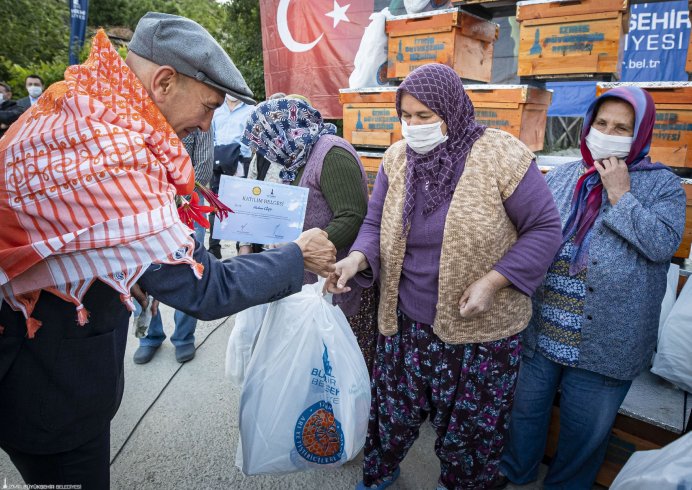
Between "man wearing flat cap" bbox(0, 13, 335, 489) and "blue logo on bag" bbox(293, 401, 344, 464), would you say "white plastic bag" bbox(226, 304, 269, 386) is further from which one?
"man wearing flat cap" bbox(0, 13, 335, 489)

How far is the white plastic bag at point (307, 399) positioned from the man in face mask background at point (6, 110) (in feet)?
24.0

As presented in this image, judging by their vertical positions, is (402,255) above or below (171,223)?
below

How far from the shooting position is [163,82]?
119 centimetres

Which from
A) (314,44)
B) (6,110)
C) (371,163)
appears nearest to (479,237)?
(371,163)

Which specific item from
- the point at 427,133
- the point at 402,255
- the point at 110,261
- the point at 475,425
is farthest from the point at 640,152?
the point at 110,261

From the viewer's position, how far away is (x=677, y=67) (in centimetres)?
490

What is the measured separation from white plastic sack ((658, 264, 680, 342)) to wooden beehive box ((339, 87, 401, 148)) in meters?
1.97

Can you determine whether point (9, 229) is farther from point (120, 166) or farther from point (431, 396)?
point (431, 396)

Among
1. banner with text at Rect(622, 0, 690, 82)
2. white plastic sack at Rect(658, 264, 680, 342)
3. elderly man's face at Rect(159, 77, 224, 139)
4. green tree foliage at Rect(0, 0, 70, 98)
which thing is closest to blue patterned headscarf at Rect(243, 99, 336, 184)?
elderly man's face at Rect(159, 77, 224, 139)

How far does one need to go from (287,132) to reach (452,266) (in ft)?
3.14

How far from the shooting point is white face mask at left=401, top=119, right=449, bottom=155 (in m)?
1.60

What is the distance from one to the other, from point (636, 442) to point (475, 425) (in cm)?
82

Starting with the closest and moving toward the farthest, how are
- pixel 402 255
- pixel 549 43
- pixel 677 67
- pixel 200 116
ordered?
pixel 200 116 < pixel 402 255 < pixel 549 43 < pixel 677 67

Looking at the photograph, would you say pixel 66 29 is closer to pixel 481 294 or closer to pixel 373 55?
pixel 373 55
